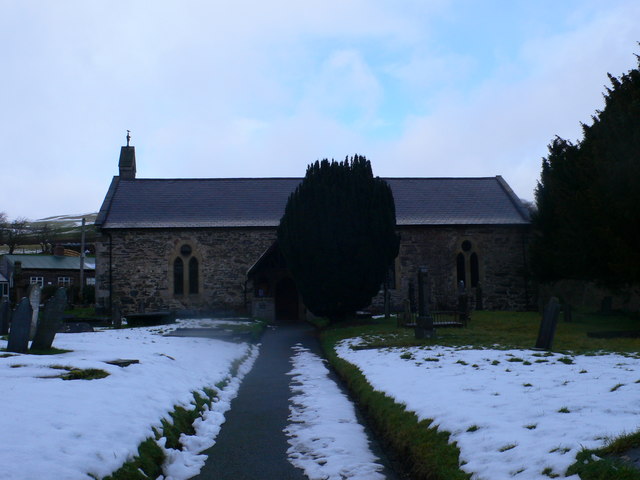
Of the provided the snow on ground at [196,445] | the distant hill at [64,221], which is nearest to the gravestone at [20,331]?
Answer: the snow on ground at [196,445]

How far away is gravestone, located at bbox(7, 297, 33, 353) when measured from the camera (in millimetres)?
10047

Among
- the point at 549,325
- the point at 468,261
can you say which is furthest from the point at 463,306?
the point at 468,261

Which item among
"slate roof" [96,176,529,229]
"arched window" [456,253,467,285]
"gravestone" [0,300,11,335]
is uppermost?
"slate roof" [96,176,529,229]

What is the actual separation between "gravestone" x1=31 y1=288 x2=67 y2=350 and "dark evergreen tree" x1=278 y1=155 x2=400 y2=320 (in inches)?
452

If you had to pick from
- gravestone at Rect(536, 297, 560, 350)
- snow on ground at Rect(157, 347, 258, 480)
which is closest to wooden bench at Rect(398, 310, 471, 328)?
gravestone at Rect(536, 297, 560, 350)

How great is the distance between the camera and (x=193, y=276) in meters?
28.6

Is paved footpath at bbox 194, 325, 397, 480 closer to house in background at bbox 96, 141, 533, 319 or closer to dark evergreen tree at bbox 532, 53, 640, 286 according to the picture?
dark evergreen tree at bbox 532, 53, 640, 286

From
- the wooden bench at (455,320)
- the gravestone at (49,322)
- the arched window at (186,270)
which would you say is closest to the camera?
the gravestone at (49,322)

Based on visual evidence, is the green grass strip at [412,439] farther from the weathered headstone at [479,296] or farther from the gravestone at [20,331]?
the weathered headstone at [479,296]

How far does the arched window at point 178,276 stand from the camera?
28453 mm

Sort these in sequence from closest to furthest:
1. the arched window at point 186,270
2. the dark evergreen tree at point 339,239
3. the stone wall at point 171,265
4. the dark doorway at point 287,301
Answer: the dark evergreen tree at point 339,239 → the stone wall at point 171,265 → the arched window at point 186,270 → the dark doorway at point 287,301

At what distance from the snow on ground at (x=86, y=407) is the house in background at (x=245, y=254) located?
56.1 ft

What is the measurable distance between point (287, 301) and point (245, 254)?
124 inches

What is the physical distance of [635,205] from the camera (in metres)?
14.5
